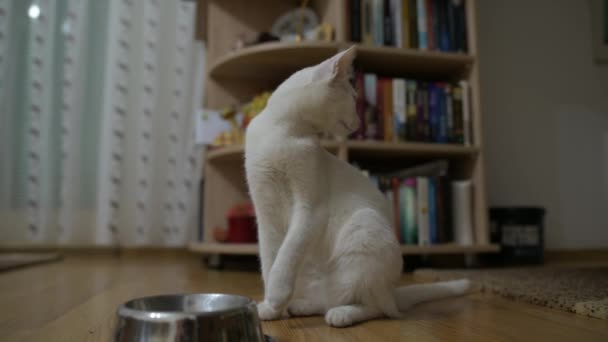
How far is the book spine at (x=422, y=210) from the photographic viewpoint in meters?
1.83

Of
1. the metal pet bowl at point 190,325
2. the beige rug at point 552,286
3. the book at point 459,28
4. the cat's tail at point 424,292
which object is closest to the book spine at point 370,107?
the book at point 459,28

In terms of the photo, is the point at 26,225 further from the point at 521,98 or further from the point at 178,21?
the point at 521,98

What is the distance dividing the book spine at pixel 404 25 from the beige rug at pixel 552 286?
35.6 inches

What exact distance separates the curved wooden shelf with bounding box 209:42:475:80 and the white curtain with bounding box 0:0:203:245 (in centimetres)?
62

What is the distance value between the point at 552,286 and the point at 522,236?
859 mm

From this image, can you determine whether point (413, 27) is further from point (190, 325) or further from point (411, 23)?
point (190, 325)

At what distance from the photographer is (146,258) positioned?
96.9 inches

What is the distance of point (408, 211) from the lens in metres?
1.85


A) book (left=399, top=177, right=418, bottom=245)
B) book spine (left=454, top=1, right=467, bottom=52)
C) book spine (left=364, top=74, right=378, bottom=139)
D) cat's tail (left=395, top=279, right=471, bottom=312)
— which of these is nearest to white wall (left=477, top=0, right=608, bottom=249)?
book spine (left=454, top=1, right=467, bottom=52)

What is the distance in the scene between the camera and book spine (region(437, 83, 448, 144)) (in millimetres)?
1925

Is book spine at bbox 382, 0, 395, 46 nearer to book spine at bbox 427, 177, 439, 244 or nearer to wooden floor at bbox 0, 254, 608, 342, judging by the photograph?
book spine at bbox 427, 177, 439, 244

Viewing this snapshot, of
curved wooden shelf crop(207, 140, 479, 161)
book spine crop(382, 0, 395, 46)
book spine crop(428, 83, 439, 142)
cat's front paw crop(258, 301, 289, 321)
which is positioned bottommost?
cat's front paw crop(258, 301, 289, 321)

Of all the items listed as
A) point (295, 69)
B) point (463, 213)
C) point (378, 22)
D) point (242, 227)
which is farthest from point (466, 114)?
point (242, 227)

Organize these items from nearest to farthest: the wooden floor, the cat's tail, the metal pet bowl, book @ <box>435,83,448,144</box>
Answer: the metal pet bowl
the wooden floor
the cat's tail
book @ <box>435,83,448,144</box>
